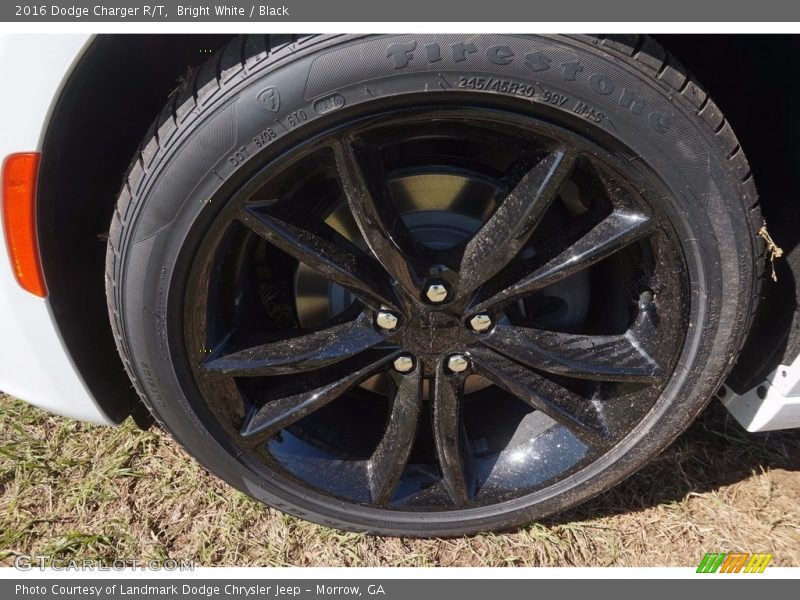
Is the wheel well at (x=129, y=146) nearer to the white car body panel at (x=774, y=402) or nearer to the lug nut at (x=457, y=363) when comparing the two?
the white car body panel at (x=774, y=402)

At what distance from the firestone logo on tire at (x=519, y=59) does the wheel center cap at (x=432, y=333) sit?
56 cm

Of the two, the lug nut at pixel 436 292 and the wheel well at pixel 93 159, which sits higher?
the wheel well at pixel 93 159

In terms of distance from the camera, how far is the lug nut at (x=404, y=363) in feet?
5.23

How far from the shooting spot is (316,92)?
1.26 meters

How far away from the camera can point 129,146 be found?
1598 millimetres

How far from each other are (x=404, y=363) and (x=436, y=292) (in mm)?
217

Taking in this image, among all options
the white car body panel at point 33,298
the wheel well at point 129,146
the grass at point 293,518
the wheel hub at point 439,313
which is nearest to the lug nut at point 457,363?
the wheel hub at point 439,313

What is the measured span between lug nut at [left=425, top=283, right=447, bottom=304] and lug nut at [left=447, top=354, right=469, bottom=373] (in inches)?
7.0

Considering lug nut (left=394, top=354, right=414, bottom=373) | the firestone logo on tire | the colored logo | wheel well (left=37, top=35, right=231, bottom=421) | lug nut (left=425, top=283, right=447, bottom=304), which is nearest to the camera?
the firestone logo on tire

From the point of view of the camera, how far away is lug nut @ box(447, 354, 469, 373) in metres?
1.60

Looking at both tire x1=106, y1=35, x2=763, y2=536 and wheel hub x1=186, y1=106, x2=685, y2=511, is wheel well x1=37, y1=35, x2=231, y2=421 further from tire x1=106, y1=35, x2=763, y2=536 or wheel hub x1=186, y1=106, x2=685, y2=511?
wheel hub x1=186, y1=106, x2=685, y2=511

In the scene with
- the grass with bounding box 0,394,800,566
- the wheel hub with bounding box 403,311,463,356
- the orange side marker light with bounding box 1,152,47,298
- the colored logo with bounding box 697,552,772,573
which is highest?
the orange side marker light with bounding box 1,152,47,298

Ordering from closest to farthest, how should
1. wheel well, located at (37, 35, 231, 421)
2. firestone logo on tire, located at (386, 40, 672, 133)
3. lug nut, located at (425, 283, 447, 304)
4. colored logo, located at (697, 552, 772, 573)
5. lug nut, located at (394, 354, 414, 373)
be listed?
1. firestone logo on tire, located at (386, 40, 672, 133)
2. wheel well, located at (37, 35, 231, 421)
3. lug nut, located at (425, 283, 447, 304)
4. lug nut, located at (394, 354, 414, 373)
5. colored logo, located at (697, 552, 772, 573)

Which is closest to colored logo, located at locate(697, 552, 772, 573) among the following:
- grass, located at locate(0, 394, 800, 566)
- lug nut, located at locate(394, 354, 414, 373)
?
grass, located at locate(0, 394, 800, 566)
